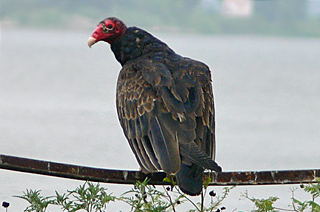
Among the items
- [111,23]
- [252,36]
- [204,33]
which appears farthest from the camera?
[252,36]

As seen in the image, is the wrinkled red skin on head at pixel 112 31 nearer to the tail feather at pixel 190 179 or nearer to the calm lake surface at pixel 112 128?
the calm lake surface at pixel 112 128

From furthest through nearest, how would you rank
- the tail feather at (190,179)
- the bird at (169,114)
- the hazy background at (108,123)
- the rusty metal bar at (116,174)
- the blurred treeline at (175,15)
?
the blurred treeline at (175,15) → the hazy background at (108,123) → the bird at (169,114) → the tail feather at (190,179) → the rusty metal bar at (116,174)

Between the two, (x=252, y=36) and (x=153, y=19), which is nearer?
(x=153, y=19)

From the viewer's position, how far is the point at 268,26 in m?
69.4

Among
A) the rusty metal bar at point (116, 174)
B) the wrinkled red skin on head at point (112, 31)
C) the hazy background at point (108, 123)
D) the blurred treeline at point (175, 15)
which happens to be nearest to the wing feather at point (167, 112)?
the rusty metal bar at point (116, 174)

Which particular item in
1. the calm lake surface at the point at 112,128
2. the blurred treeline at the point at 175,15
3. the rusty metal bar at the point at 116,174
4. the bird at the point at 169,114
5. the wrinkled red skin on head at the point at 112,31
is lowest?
the rusty metal bar at the point at 116,174

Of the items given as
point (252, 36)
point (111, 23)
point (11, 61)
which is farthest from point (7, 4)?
point (111, 23)

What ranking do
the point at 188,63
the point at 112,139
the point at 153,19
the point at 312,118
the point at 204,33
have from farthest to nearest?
the point at 204,33, the point at 153,19, the point at 312,118, the point at 112,139, the point at 188,63

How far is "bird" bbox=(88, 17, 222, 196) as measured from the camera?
384 cm

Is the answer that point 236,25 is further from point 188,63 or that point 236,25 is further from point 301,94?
point 188,63

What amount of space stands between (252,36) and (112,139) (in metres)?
68.0

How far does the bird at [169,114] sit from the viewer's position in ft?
12.6

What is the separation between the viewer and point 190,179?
12.1ft

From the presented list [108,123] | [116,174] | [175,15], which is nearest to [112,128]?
[108,123]
